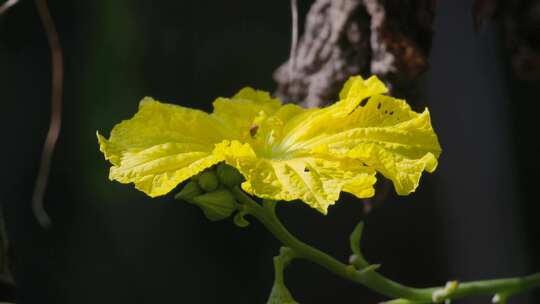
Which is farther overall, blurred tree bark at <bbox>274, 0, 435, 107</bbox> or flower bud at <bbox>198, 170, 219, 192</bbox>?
blurred tree bark at <bbox>274, 0, 435, 107</bbox>

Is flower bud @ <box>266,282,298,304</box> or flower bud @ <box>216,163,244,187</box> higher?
flower bud @ <box>216,163,244,187</box>

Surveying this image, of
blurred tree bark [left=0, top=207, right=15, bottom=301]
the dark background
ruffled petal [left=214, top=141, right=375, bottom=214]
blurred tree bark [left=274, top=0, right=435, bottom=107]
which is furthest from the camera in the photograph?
the dark background

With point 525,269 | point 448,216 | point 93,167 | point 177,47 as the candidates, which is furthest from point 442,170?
point 93,167

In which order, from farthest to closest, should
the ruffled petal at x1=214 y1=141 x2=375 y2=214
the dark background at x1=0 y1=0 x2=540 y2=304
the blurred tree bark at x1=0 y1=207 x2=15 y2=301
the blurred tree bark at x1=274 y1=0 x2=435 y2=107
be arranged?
1. the dark background at x1=0 y1=0 x2=540 y2=304
2. the blurred tree bark at x1=274 y1=0 x2=435 y2=107
3. the blurred tree bark at x1=0 y1=207 x2=15 y2=301
4. the ruffled petal at x1=214 y1=141 x2=375 y2=214

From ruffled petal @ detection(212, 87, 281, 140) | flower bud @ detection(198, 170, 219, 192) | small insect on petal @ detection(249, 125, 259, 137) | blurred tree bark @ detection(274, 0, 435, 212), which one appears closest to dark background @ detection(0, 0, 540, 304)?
blurred tree bark @ detection(274, 0, 435, 212)

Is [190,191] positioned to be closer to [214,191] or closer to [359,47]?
[214,191]

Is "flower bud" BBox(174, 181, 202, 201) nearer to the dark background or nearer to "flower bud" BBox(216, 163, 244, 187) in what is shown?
"flower bud" BBox(216, 163, 244, 187)

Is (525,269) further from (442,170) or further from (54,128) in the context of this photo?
(54,128)

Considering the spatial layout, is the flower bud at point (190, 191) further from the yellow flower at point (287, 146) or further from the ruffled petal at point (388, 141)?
the ruffled petal at point (388, 141)

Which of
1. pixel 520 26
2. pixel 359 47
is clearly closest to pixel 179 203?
pixel 359 47
